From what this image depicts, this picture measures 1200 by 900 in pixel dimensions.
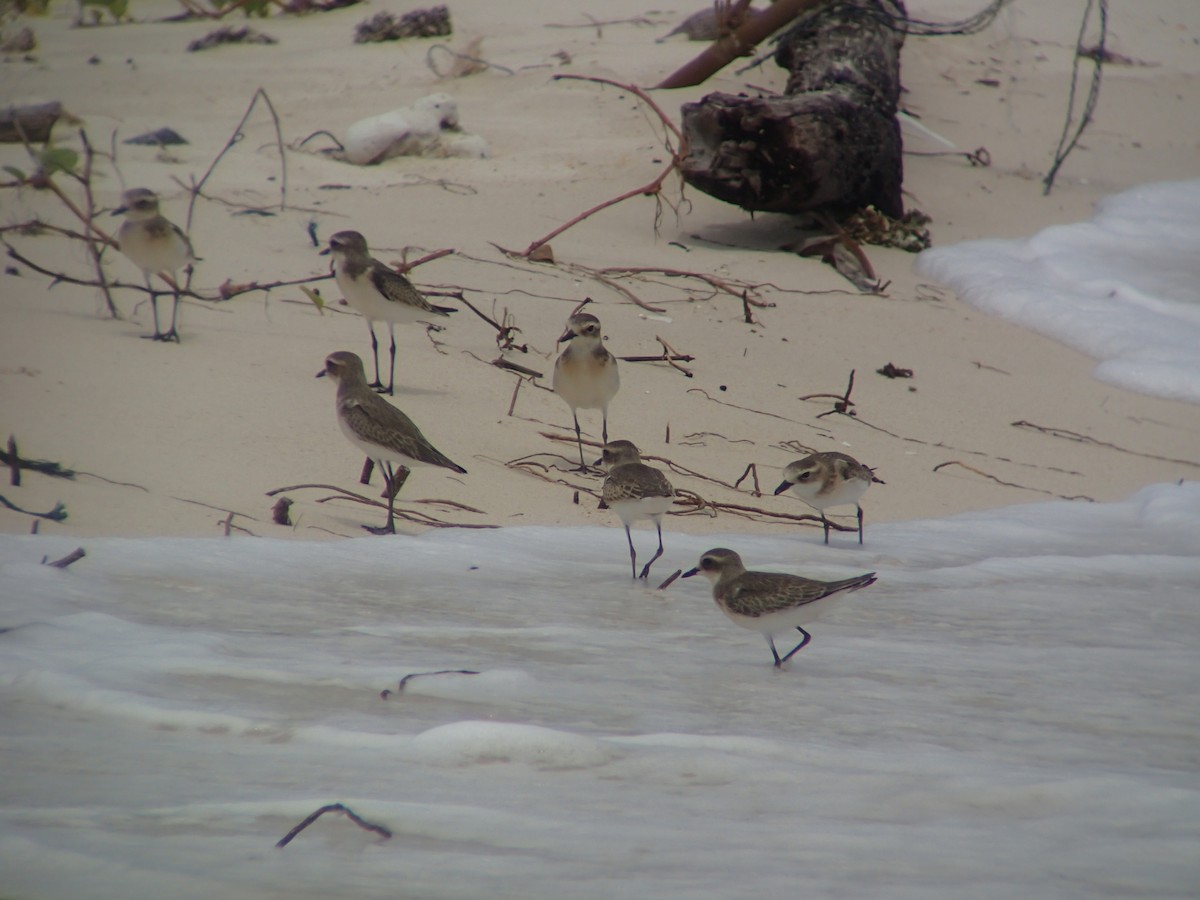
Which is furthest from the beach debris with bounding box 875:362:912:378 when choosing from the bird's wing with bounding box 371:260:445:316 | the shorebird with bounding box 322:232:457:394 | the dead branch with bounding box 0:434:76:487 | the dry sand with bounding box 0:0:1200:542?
the dead branch with bounding box 0:434:76:487

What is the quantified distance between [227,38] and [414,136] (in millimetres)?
5462

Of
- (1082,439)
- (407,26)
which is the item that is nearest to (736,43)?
(407,26)

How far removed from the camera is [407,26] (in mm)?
16391

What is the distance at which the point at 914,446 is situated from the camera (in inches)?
295

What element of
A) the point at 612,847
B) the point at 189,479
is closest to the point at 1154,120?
the point at 189,479

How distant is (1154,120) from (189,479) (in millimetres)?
13639

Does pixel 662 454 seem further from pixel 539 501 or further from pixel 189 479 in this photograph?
pixel 189 479

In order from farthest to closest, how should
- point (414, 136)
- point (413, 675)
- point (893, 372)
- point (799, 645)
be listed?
point (414, 136)
point (893, 372)
point (799, 645)
point (413, 675)

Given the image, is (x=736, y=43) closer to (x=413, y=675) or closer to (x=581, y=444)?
(x=581, y=444)

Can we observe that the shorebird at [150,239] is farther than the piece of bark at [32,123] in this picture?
No

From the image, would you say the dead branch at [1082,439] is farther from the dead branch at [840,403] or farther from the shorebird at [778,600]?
the shorebird at [778,600]

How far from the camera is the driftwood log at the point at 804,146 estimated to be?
10578 mm

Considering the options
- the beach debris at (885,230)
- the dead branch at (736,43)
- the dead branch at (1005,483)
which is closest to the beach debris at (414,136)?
the dead branch at (736,43)

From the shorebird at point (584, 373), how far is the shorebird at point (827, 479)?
1333mm
